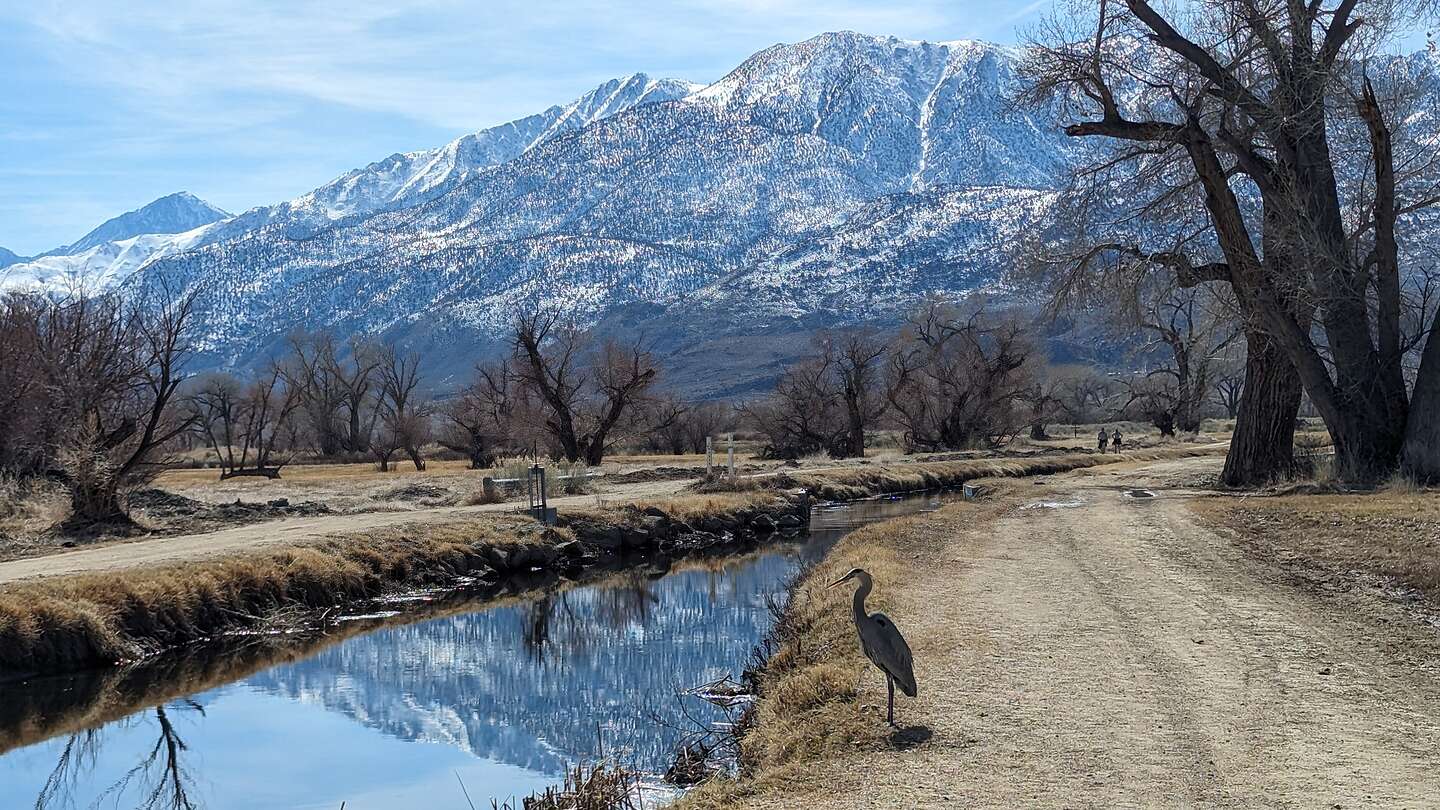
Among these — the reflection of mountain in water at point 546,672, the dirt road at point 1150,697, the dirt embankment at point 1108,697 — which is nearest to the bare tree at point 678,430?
the reflection of mountain in water at point 546,672

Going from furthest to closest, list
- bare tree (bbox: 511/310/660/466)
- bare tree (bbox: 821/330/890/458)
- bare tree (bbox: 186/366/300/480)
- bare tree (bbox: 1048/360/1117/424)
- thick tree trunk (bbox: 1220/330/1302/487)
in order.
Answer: bare tree (bbox: 1048/360/1117/424) → bare tree (bbox: 821/330/890/458) → bare tree (bbox: 186/366/300/480) → bare tree (bbox: 511/310/660/466) → thick tree trunk (bbox: 1220/330/1302/487)

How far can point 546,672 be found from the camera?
1675cm

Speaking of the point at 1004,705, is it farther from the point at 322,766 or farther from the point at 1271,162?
the point at 1271,162

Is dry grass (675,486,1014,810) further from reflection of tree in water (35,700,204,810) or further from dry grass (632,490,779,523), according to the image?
dry grass (632,490,779,523)

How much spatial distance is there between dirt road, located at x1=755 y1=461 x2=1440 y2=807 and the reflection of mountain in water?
309cm

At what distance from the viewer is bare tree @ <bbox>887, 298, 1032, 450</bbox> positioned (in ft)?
205

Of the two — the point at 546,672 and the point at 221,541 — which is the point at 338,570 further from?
the point at 546,672

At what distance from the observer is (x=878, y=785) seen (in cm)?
793

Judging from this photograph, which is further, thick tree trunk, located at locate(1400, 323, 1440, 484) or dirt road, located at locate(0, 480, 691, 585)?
thick tree trunk, located at locate(1400, 323, 1440, 484)

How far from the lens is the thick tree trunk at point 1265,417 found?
2725cm

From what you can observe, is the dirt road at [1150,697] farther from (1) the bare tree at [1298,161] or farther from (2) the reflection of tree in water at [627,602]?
(1) the bare tree at [1298,161]

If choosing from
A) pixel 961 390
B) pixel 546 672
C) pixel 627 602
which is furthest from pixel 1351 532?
pixel 961 390

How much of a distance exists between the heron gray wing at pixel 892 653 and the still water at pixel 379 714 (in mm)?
3404

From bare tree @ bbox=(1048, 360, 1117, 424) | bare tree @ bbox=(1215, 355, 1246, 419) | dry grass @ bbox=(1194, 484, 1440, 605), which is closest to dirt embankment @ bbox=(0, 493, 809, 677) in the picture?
dry grass @ bbox=(1194, 484, 1440, 605)
